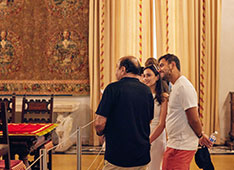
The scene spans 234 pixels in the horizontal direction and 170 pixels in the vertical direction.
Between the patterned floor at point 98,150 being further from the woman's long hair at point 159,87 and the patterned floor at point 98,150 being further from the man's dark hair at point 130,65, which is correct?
the man's dark hair at point 130,65

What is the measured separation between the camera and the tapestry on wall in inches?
309

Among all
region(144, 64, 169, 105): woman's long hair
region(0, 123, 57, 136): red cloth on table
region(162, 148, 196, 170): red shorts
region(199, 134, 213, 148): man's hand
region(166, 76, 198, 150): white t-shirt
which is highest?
region(144, 64, 169, 105): woman's long hair

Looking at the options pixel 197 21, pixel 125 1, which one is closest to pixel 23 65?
pixel 125 1

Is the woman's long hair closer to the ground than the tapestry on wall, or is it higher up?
closer to the ground

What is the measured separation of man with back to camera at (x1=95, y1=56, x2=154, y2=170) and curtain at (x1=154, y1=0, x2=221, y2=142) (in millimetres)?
4908

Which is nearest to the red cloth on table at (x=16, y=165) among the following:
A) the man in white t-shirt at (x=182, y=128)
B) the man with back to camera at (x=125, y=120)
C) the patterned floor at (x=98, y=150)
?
the man with back to camera at (x=125, y=120)

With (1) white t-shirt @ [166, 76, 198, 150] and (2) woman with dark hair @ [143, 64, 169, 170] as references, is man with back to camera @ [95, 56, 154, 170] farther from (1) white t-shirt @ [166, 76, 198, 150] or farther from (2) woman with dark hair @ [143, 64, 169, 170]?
(2) woman with dark hair @ [143, 64, 169, 170]

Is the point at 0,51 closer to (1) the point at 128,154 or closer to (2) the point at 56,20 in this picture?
(2) the point at 56,20

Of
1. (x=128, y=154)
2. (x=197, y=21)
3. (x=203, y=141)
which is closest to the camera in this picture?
(x=128, y=154)

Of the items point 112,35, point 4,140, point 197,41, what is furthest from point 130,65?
point 197,41

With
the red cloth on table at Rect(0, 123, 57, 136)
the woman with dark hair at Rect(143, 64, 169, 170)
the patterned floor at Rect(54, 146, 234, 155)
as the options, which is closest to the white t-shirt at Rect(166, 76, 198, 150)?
the woman with dark hair at Rect(143, 64, 169, 170)

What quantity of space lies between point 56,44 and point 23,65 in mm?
911

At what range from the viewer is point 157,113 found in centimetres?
351

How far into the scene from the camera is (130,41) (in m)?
7.66
